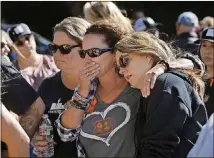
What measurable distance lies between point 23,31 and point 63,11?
5.30 meters

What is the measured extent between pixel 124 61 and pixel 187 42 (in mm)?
3504

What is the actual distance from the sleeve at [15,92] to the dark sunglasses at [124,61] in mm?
809

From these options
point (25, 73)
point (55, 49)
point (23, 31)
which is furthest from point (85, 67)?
point (23, 31)

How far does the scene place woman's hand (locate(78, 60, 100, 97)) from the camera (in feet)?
10.00

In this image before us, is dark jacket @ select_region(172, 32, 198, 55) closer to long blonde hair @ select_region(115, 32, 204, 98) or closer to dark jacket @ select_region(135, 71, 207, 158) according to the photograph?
long blonde hair @ select_region(115, 32, 204, 98)

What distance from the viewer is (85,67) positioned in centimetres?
308

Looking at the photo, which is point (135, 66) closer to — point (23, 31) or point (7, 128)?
point (7, 128)

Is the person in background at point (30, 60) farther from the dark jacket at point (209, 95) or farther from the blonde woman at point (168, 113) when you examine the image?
the blonde woman at point (168, 113)

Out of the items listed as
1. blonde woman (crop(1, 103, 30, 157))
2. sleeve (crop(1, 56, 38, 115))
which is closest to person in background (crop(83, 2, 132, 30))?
sleeve (crop(1, 56, 38, 115))

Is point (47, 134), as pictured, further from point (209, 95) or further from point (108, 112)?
point (209, 95)

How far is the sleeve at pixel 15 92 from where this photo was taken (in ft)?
11.0

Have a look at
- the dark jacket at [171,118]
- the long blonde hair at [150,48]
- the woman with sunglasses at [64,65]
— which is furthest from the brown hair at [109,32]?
the dark jacket at [171,118]

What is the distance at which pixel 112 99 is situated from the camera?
10.1 ft

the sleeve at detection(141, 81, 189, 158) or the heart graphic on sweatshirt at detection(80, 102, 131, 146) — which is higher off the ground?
the sleeve at detection(141, 81, 189, 158)
